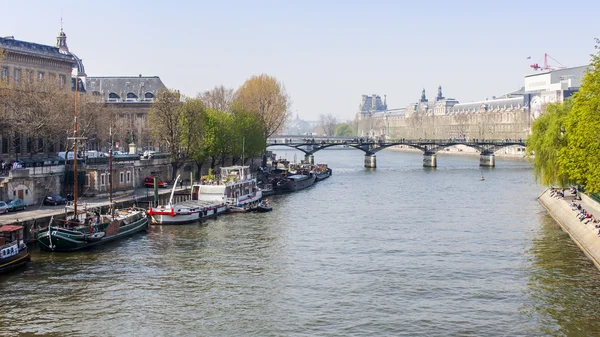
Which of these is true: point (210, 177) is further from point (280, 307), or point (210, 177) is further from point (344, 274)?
point (280, 307)

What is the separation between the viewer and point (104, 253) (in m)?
47.1

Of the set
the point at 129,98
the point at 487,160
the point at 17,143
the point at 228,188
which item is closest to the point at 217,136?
the point at 228,188

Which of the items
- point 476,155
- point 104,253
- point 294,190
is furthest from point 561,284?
point 476,155

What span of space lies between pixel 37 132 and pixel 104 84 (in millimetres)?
40311

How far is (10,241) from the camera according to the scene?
41.4 metres

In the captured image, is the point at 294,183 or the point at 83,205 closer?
the point at 83,205

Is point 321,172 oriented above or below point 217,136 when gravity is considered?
below

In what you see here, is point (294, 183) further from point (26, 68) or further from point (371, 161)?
point (371, 161)

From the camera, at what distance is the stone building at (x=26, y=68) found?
258 ft

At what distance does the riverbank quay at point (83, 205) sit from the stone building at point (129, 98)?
31000 mm

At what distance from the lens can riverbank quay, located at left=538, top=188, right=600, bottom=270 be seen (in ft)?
150

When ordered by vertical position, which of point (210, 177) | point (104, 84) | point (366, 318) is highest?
point (104, 84)

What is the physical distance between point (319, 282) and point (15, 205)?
2546 centimetres

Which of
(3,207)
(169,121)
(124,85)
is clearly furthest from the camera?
(124,85)
